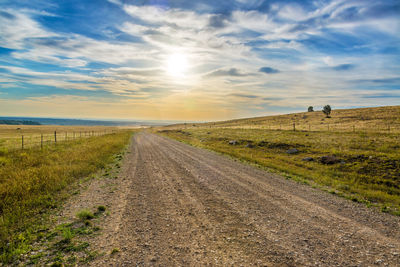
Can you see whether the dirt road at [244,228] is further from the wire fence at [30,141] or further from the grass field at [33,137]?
the grass field at [33,137]

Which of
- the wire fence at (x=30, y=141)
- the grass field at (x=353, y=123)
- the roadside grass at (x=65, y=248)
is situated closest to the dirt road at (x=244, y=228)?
the roadside grass at (x=65, y=248)

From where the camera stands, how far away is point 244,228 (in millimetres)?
6270

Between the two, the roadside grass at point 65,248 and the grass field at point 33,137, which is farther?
the grass field at point 33,137

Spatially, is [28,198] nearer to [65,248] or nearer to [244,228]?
[65,248]

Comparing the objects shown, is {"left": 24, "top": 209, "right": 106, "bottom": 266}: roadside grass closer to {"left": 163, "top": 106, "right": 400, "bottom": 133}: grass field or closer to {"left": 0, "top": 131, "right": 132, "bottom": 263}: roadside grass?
{"left": 0, "top": 131, "right": 132, "bottom": 263}: roadside grass

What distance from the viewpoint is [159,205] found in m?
8.11

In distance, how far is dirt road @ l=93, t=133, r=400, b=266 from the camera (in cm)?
482

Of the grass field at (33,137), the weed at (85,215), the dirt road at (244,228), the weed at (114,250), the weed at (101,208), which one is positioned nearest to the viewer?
the dirt road at (244,228)

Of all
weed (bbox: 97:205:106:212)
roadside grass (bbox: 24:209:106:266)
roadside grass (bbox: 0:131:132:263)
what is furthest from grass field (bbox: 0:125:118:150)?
roadside grass (bbox: 24:209:106:266)

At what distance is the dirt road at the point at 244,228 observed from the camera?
4816mm

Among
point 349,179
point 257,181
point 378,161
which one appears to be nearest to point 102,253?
point 257,181

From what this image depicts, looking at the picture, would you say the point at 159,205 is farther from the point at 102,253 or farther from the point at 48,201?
the point at 48,201

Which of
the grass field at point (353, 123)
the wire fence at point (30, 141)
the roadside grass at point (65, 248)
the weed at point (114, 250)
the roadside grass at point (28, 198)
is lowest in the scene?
the roadside grass at point (65, 248)

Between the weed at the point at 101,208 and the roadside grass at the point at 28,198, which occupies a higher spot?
the roadside grass at the point at 28,198
